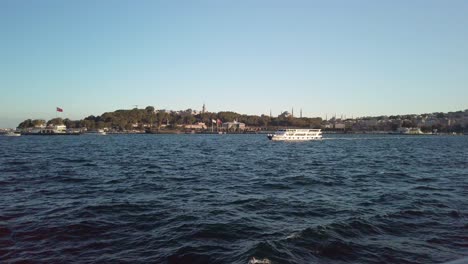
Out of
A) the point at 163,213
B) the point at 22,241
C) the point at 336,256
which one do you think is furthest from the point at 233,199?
the point at 22,241

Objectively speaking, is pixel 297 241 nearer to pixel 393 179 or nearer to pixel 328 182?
pixel 328 182

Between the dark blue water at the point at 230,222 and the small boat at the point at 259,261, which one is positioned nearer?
the small boat at the point at 259,261

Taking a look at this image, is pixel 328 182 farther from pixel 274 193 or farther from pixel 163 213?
pixel 163 213

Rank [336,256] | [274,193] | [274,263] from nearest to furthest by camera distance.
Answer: [274,263], [336,256], [274,193]

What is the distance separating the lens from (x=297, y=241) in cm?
970

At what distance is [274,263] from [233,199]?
757 centimetres

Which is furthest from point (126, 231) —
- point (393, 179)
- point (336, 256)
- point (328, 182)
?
point (393, 179)

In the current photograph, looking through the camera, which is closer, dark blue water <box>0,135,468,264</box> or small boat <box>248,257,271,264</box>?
small boat <box>248,257,271,264</box>

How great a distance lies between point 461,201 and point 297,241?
34.7ft

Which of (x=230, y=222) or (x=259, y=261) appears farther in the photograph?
(x=230, y=222)

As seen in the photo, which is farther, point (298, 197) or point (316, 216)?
point (298, 197)

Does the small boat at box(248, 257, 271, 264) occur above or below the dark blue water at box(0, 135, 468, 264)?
above

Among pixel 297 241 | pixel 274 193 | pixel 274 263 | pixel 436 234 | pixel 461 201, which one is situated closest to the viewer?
pixel 274 263

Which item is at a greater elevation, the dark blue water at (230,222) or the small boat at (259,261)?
the small boat at (259,261)
